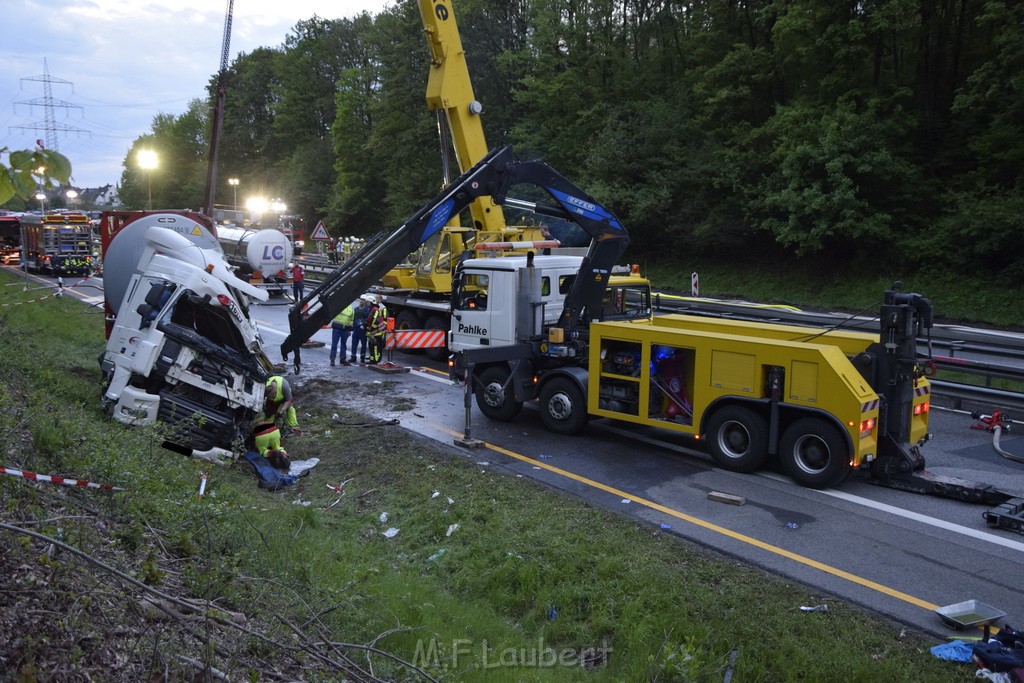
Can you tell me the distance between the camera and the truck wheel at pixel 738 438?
9.16 m

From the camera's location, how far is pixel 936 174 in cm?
2442

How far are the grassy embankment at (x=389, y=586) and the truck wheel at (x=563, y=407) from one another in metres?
2.56

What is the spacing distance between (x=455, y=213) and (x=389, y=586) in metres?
7.31

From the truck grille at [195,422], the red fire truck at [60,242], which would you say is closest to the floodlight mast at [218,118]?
the truck grille at [195,422]

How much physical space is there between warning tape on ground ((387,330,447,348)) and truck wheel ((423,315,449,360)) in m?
0.27

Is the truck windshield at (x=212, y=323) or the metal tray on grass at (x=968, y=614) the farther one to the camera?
the truck windshield at (x=212, y=323)

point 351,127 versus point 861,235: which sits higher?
point 351,127

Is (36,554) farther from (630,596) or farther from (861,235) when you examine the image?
(861,235)

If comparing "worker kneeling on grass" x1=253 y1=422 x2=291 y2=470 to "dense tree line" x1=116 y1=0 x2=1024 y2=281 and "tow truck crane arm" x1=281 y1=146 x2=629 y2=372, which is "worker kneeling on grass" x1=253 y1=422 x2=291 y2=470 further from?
"dense tree line" x1=116 y1=0 x2=1024 y2=281

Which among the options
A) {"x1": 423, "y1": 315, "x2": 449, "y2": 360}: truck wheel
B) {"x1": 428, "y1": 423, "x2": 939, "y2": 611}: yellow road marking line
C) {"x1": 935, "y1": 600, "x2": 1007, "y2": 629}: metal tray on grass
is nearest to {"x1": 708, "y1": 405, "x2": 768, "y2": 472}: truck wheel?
{"x1": 428, "y1": 423, "x2": 939, "y2": 611}: yellow road marking line

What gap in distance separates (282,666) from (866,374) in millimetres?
7396

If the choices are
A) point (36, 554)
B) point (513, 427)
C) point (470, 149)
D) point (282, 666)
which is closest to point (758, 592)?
point (282, 666)

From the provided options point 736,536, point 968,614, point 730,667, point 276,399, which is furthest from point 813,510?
point 276,399

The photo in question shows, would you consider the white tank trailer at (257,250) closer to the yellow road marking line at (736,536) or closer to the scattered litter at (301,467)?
the scattered litter at (301,467)
